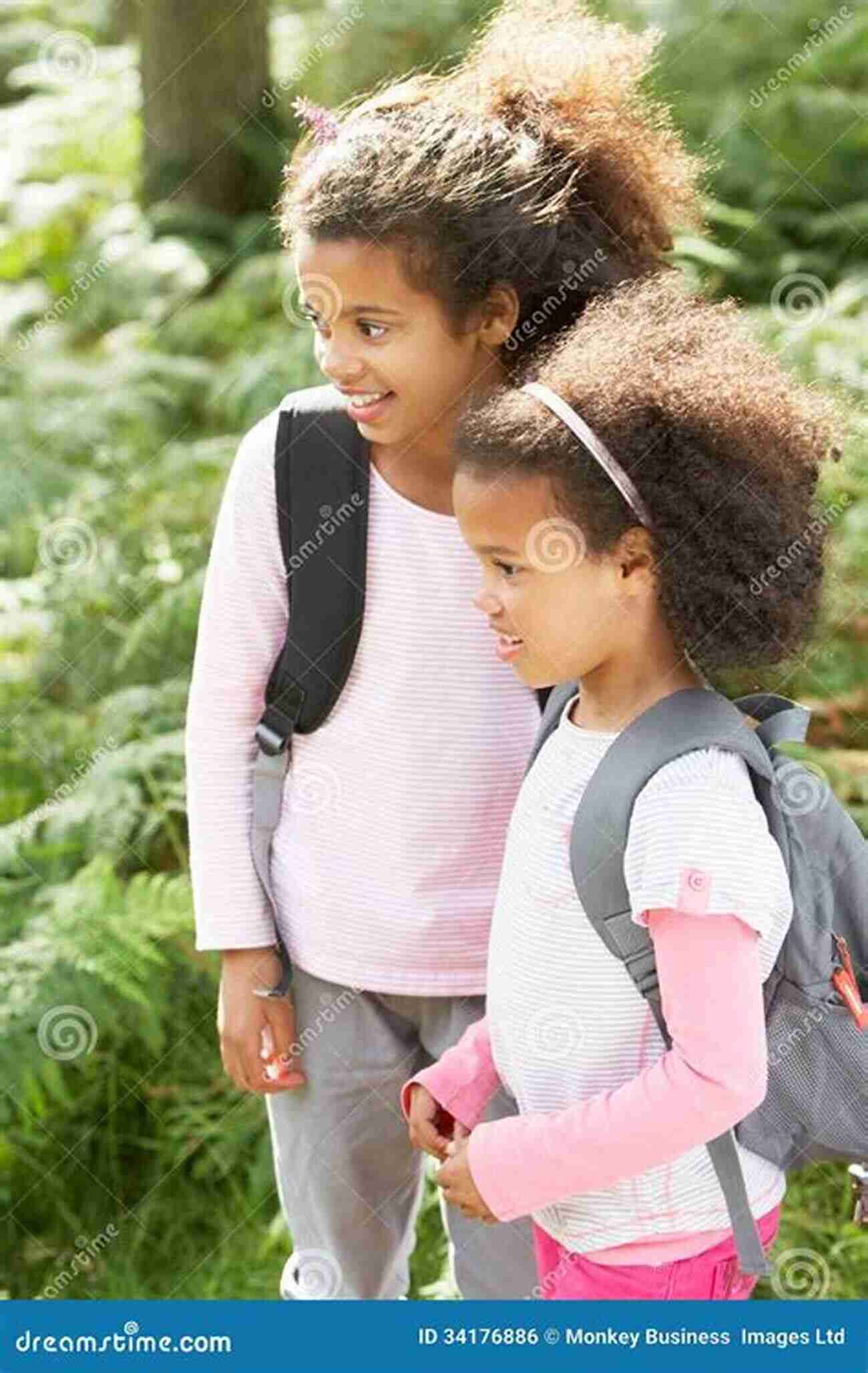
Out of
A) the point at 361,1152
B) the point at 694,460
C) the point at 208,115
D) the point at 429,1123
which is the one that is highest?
the point at 694,460

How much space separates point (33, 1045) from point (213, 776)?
1.13 meters

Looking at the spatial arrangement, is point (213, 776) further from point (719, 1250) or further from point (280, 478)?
point (719, 1250)

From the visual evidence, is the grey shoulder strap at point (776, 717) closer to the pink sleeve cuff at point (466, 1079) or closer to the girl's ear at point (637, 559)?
the girl's ear at point (637, 559)

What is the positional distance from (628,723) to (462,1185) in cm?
54

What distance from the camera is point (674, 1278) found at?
6.71 feet

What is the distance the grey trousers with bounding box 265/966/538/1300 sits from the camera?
2.43 meters

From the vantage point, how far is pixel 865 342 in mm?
4453

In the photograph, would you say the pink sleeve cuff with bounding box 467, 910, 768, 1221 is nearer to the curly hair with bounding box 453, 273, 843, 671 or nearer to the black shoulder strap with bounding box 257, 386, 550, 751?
the curly hair with bounding box 453, 273, 843, 671

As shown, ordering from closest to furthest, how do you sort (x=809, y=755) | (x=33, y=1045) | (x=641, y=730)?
(x=641, y=730) < (x=33, y=1045) < (x=809, y=755)

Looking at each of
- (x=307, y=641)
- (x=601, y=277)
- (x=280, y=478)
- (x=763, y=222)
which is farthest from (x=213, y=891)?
(x=763, y=222)

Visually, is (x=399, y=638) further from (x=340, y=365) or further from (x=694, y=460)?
(x=694, y=460)

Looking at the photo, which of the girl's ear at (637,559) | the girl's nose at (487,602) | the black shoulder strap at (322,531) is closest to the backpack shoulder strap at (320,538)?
the black shoulder strap at (322,531)

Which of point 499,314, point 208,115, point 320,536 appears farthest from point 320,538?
point 208,115

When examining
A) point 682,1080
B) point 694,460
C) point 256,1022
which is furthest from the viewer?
point 256,1022
